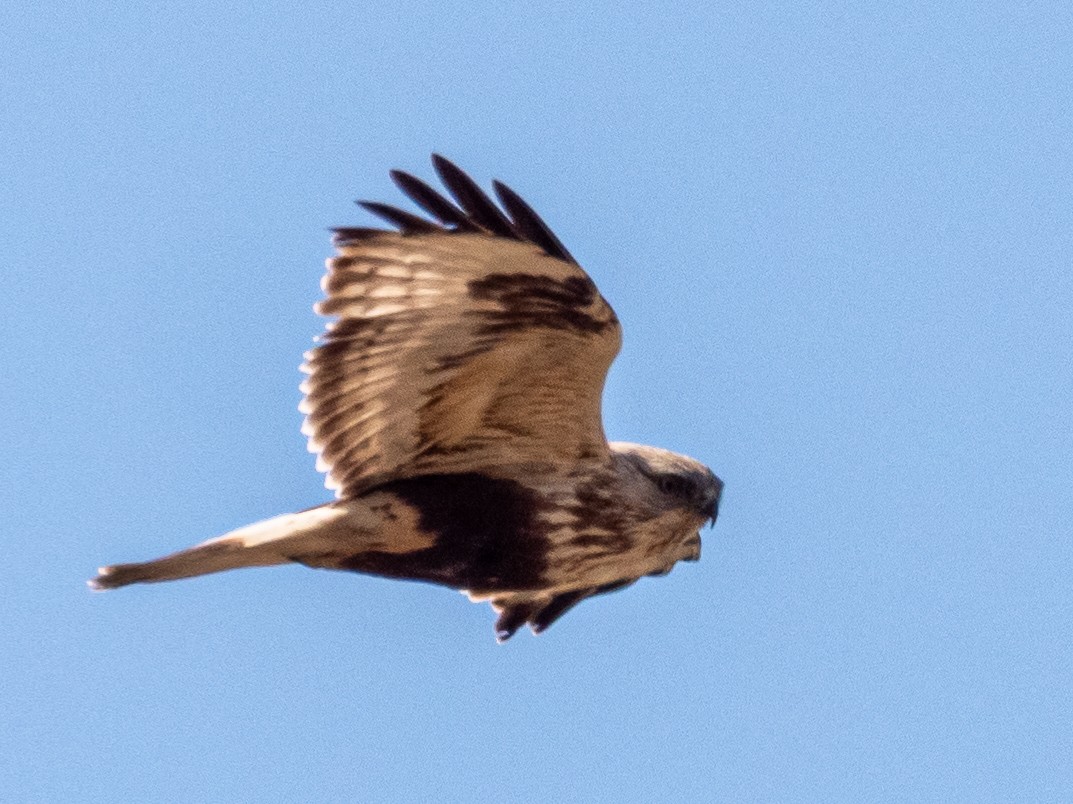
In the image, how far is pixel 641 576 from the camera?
33.2ft

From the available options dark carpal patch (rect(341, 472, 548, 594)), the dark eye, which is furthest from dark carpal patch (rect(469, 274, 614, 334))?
the dark eye

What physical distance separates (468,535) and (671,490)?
92cm

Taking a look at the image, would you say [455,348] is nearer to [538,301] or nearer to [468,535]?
[538,301]

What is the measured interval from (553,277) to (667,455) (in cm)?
125

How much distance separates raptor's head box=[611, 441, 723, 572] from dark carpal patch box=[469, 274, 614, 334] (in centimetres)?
84

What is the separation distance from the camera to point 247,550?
920 cm

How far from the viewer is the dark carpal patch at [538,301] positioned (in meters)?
9.11

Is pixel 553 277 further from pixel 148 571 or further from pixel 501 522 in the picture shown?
pixel 148 571

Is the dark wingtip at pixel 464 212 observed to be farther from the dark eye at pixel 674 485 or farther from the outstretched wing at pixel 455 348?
the dark eye at pixel 674 485

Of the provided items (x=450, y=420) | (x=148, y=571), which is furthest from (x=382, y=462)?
(x=148, y=571)

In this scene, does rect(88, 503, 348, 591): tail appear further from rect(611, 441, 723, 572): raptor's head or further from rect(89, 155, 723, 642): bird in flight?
rect(611, 441, 723, 572): raptor's head

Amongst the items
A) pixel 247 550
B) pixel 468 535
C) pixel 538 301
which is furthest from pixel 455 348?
pixel 247 550

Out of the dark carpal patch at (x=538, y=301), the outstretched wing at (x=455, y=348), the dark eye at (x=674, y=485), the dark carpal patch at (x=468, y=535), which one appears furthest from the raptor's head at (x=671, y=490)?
the dark carpal patch at (x=538, y=301)

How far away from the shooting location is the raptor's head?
978 centimetres
